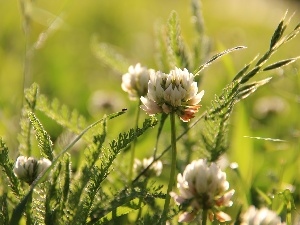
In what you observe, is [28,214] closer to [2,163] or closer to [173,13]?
[2,163]

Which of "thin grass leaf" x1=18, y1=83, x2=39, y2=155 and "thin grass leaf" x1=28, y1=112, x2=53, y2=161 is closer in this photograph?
"thin grass leaf" x1=28, y1=112, x2=53, y2=161

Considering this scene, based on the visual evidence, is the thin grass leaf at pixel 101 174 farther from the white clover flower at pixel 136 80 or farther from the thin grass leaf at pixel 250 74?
the white clover flower at pixel 136 80

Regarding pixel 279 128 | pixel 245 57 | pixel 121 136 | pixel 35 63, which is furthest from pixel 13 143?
pixel 245 57

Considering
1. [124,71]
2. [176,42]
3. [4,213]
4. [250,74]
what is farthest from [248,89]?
[124,71]

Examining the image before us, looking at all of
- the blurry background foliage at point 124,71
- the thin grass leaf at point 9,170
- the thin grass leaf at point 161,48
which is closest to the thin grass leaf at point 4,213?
the thin grass leaf at point 9,170

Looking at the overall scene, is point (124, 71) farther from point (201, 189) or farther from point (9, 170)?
point (201, 189)

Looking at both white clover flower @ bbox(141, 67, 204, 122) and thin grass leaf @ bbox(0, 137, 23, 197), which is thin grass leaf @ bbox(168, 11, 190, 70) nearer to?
white clover flower @ bbox(141, 67, 204, 122)

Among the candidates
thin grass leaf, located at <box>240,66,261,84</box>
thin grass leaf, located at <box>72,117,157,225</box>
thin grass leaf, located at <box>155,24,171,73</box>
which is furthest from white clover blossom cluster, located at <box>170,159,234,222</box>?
thin grass leaf, located at <box>155,24,171,73</box>
